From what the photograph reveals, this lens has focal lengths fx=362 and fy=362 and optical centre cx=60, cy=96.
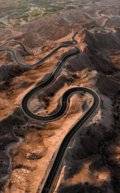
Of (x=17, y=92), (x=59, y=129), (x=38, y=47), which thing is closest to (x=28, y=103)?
(x=17, y=92)

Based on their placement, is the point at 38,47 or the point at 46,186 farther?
the point at 38,47

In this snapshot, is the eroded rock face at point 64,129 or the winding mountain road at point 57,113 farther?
the eroded rock face at point 64,129

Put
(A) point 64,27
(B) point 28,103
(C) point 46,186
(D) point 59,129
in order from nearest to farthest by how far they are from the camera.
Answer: (C) point 46,186 < (D) point 59,129 < (B) point 28,103 < (A) point 64,27

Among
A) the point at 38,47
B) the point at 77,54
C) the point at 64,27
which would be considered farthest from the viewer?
the point at 64,27

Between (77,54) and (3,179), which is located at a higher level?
(77,54)

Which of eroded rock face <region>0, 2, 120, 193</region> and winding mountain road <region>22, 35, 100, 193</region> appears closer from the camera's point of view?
winding mountain road <region>22, 35, 100, 193</region>

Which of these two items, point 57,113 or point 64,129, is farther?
point 57,113

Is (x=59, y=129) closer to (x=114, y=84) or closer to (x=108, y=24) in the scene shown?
(x=114, y=84)
